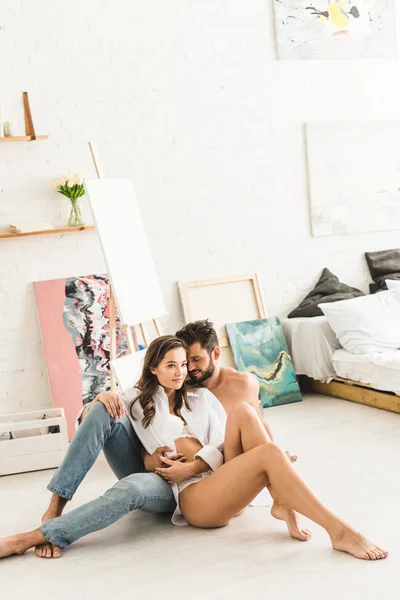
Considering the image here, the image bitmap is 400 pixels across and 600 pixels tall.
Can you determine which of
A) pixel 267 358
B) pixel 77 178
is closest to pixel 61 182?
pixel 77 178

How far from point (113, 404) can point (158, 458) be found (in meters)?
0.28

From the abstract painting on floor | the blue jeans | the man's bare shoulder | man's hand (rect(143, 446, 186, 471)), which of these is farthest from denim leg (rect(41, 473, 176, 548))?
the abstract painting on floor

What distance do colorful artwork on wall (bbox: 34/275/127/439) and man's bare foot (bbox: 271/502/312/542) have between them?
225 centimetres

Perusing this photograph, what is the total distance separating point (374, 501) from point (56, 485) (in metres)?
1.28

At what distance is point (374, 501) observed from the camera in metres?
3.21

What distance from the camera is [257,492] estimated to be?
9.43 ft

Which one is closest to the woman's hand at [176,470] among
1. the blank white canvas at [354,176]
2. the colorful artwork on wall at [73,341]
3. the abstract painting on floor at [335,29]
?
the colorful artwork on wall at [73,341]

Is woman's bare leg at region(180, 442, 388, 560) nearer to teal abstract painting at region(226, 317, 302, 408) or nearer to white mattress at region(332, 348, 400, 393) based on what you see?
white mattress at region(332, 348, 400, 393)

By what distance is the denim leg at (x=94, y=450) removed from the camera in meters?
3.05

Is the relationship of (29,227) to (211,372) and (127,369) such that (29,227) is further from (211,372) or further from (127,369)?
(211,372)

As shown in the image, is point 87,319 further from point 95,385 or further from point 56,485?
point 56,485

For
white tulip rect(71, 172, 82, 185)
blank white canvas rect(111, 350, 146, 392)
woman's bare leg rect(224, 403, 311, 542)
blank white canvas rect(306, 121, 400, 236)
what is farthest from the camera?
blank white canvas rect(306, 121, 400, 236)

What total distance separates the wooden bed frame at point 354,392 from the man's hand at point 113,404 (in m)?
2.13

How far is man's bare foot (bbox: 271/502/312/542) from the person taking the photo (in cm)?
285
